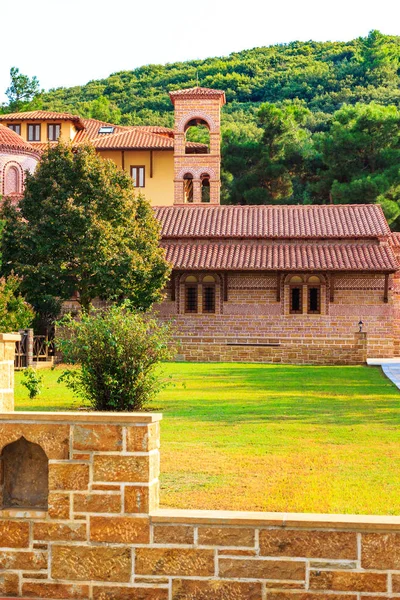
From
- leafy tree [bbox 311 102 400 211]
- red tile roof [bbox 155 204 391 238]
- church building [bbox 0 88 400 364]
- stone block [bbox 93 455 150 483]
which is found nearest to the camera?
stone block [bbox 93 455 150 483]

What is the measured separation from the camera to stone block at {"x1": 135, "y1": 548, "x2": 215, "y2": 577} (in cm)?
500

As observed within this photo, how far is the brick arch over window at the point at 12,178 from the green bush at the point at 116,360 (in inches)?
1081

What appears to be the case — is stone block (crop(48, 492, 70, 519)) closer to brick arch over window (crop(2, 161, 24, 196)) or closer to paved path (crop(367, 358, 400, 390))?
Result: paved path (crop(367, 358, 400, 390))

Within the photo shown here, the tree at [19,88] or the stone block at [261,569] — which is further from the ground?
the tree at [19,88]

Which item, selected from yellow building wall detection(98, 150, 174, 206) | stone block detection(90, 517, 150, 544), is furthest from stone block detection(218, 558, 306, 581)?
yellow building wall detection(98, 150, 174, 206)

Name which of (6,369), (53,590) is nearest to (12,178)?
(6,369)

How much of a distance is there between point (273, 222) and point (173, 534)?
27.1 metres

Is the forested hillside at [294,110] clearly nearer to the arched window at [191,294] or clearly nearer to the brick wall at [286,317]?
the brick wall at [286,317]

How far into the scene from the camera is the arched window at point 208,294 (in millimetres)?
30047

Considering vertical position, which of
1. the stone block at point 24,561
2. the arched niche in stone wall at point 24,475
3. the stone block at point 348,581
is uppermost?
the arched niche in stone wall at point 24,475

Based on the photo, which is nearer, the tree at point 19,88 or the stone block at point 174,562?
the stone block at point 174,562

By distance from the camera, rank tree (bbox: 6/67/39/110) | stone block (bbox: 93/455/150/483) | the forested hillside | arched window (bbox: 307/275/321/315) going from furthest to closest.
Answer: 1. tree (bbox: 6/67/39/110)
2. the forested hillside
3. arched window (bbox: 307/275/321/315)
4. stone block (bbox: 93/455/150/483)

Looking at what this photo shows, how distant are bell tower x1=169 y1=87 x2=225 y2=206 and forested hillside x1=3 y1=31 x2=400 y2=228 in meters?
9.26

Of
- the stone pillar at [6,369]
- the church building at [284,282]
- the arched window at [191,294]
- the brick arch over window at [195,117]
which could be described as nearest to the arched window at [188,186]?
the brick arch over window at [195,117]
